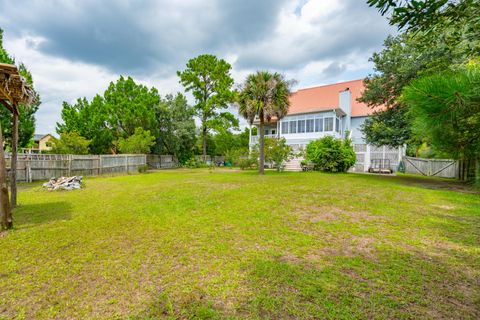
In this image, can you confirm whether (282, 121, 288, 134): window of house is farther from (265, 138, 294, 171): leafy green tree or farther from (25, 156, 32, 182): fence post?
(25, 156, 32, 182): fence post

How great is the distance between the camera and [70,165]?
13781 mm

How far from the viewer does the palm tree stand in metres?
14.0

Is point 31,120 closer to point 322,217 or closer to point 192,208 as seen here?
point 192,208

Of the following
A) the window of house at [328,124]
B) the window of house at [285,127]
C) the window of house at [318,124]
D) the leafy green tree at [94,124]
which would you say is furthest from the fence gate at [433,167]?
the leafy green tree at [94,124]

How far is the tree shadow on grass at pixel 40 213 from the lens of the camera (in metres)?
5.05

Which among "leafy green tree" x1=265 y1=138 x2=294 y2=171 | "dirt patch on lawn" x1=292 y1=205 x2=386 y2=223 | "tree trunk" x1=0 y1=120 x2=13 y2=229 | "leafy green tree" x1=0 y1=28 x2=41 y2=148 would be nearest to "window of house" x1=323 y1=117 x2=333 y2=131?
"leafy green tree" x1=265 y1=138 x2=294 y2=171

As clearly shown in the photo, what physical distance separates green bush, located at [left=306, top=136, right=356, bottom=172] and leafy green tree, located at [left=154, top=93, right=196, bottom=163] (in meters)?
15.7

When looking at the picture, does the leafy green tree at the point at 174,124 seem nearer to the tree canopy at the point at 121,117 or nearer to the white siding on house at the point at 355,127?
the tree canopy at the point at 121,117

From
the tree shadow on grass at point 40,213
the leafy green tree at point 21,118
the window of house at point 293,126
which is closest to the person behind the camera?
the tree shadow on grass at point 40,213

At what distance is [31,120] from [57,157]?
7206mm

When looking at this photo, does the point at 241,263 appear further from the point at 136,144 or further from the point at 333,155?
the point at 136,144

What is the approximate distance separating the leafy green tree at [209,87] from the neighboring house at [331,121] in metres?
5.56

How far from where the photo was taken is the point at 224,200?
7328 millimetres

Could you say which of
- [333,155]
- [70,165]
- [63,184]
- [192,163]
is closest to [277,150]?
[333,155]
